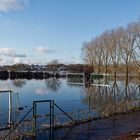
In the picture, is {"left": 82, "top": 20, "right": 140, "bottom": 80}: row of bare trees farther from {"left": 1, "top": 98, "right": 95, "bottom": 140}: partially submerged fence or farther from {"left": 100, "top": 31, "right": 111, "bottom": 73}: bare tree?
{"left": 1, "top": 98, "right": 95, "bottom": 140}: partially submerged fence

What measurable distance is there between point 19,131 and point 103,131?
14.0 feet

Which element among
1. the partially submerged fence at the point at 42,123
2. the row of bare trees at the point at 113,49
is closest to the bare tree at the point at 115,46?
the row of bare trees at the point at 113,49

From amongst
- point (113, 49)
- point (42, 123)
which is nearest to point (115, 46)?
point (113, 49)

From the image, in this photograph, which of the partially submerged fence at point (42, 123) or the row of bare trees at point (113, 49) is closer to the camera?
the partially submerged fence at point (42, 123)

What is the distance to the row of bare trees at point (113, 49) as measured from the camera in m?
79.8

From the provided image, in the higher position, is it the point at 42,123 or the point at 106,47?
the point at 106,47

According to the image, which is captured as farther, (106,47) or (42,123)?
(106,47)

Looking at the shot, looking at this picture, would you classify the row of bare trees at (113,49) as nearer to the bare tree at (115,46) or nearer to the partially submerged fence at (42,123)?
the bare tree at (115,46)

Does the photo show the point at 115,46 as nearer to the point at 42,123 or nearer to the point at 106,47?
the point at 106,47

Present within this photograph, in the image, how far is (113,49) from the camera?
87812mm

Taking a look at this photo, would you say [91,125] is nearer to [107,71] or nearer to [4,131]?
[4,131]

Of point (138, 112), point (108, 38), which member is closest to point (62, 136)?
point (138, 112)

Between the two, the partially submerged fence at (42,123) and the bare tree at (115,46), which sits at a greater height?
the bare tree at (115,46)

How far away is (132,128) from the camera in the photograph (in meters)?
17.7
